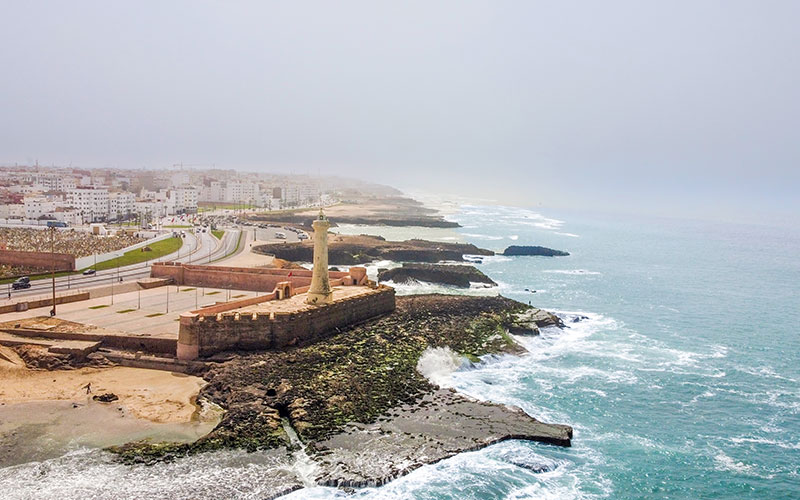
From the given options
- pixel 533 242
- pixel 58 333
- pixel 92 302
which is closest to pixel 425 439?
pixel 58 333

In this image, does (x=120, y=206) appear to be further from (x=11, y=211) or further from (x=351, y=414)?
(x=351, y=414)

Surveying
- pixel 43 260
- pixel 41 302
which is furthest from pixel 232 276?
pixel 43 260

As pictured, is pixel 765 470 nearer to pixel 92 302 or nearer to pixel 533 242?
pixel 92 302

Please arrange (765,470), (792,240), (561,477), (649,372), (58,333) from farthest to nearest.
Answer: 1. (792,240)
2. (649,372)
3. (58,333)
4. (765,470)
5. (561,477)

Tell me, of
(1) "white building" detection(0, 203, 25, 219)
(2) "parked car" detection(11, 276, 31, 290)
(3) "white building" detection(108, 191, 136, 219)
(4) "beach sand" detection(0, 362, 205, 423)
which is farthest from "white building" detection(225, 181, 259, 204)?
(4) "beach sand" detection(0, 362, 205, 423)

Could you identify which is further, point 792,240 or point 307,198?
point 307,198

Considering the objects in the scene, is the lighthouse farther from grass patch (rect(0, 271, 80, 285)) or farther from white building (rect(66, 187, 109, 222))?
white building (rect(66, 187, 109, 222))

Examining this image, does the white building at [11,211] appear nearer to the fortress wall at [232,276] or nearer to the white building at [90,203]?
the white building at [90,203]

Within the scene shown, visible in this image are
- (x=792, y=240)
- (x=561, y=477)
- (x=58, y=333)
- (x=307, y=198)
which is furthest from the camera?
(x=307, y=198)
